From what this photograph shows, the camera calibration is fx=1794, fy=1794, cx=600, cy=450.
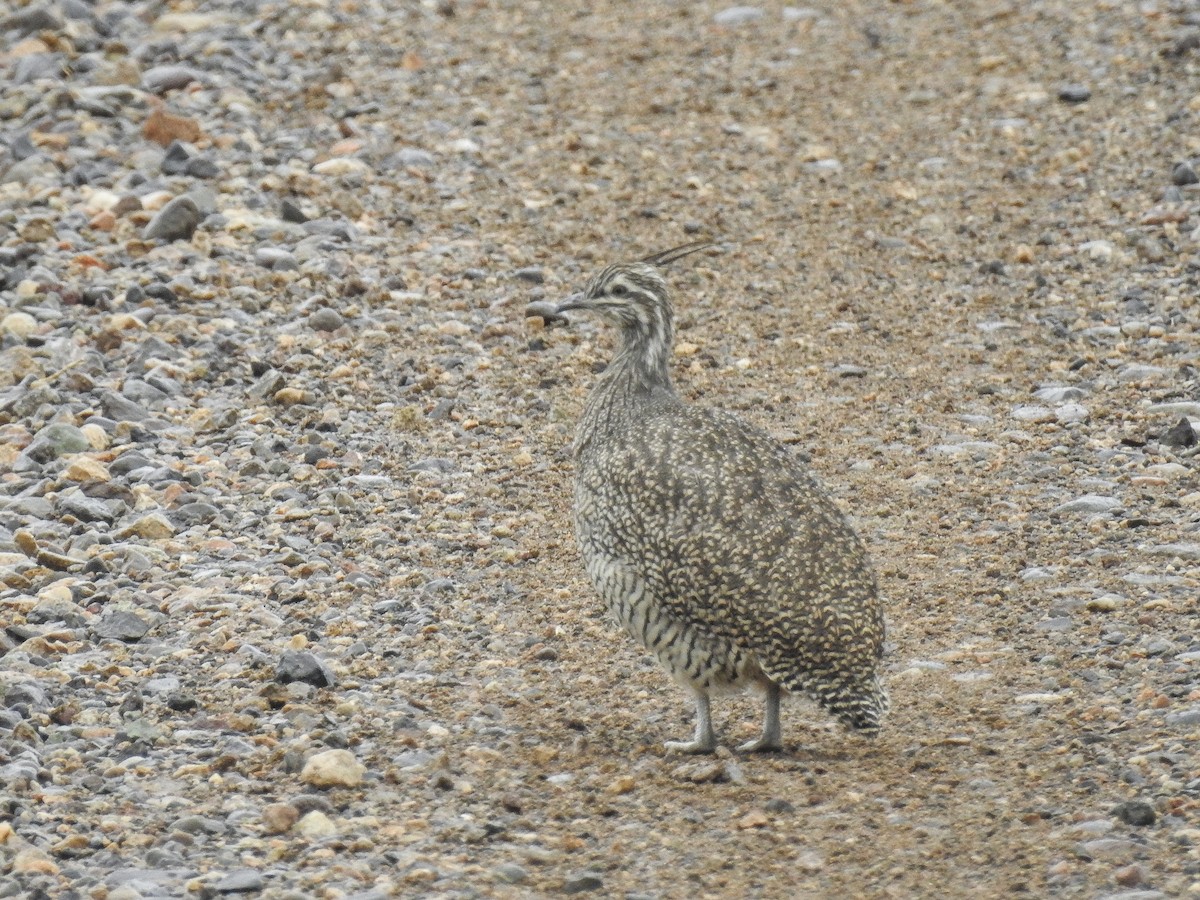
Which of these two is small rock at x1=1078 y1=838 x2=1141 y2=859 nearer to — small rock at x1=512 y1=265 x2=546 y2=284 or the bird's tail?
the bird's tail

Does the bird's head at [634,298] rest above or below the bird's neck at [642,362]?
above

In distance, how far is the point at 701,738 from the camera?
7.83 metres

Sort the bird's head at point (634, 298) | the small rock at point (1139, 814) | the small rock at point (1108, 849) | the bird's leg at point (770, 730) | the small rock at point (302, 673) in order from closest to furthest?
the small rock at point (1108, 849) < the small rock at point (1139, 814) < the bird's leg at point (770, 730) < the small rock at point (302, 673) < the bird's head at point (634, 298)

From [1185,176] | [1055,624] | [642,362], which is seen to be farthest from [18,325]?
[1185,176]

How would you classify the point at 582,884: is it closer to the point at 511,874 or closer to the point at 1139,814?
the point at 511,874

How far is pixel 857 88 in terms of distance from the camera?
16641 millimetres

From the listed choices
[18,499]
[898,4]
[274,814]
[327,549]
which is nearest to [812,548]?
[274,814]

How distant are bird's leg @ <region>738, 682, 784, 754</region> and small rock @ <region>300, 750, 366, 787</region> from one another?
1724 millimetres

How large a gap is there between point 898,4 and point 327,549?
11.4m

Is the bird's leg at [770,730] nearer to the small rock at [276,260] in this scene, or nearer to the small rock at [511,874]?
the small rock at [511,874]

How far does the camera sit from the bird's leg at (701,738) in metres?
7.77

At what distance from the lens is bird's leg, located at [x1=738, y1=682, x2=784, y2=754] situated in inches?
305

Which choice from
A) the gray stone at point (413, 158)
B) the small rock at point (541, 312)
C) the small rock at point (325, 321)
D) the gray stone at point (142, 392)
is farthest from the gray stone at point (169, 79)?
the gray stone at point (142, 392)

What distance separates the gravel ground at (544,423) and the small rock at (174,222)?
55 mm
